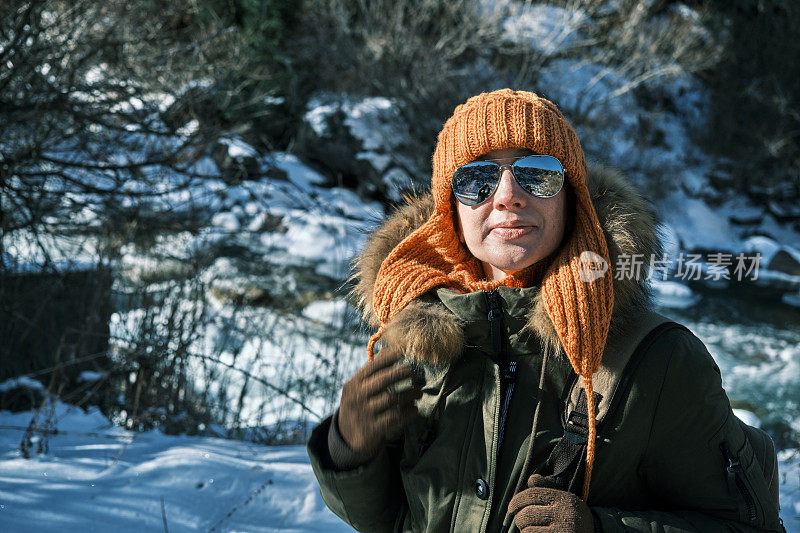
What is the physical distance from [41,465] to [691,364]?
2.83m

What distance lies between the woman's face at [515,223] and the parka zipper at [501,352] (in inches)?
4.5

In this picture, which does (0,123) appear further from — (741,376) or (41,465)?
(741,376)

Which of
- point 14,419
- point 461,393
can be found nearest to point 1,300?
point 14,419

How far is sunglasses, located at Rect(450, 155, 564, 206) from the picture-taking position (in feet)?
5.30

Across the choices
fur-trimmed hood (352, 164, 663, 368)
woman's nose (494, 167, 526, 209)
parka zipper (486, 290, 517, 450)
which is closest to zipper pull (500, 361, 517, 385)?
parka zipper (486, 290, 517, 450)

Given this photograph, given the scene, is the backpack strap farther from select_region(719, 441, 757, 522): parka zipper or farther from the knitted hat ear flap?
select_region(719, 441, 757, 522): parka zipper

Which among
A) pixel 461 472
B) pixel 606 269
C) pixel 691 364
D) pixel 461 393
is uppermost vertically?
pixel 606 269

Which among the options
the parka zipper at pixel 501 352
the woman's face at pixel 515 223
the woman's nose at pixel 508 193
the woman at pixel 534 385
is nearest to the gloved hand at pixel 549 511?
the woman at pixel 534 385

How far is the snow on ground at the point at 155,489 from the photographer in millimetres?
2541

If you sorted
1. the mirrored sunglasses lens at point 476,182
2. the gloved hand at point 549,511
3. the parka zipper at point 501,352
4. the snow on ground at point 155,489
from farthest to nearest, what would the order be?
the snow on ground at point 155,489
the mirrored sunglasses lens at point 476,182
the parka zipper at point 501,352
the gloved hand at point 549,511

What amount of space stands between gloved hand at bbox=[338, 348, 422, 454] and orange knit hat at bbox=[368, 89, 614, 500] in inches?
6.1

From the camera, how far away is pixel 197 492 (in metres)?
2.79

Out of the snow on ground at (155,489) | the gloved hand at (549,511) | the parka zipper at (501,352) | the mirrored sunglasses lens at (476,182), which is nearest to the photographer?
the gloved hand at (549,511)

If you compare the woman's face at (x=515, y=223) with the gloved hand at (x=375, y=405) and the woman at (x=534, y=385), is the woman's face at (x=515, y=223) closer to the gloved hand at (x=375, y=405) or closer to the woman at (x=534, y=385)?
the woman at (x=534, y=385)
